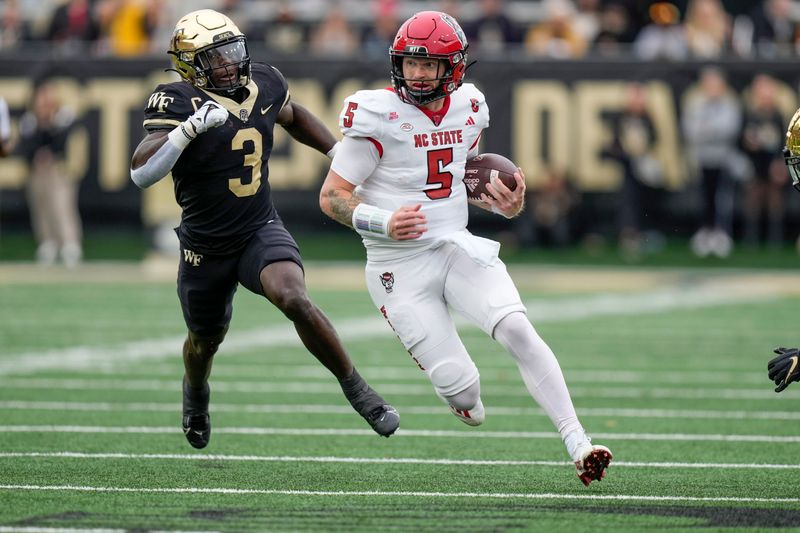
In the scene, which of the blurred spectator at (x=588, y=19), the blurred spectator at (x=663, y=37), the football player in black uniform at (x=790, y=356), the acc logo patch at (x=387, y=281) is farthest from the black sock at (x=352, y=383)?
the blurred spectator at (x=588, y=19)

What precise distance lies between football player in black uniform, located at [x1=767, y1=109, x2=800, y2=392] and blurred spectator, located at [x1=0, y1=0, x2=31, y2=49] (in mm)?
13409

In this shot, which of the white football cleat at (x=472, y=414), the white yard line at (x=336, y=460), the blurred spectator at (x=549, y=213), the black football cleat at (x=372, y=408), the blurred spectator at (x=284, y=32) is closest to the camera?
the black football cleat at (x=372, y=408)

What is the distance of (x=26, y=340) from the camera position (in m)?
10.5

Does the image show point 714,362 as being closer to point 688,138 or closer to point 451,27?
point 451,27

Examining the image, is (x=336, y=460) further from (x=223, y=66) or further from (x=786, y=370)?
(x=786, y=370)

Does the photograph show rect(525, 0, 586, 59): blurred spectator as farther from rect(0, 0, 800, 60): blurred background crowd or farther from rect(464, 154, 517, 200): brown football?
rect(464, 154, 517, 200): brown football

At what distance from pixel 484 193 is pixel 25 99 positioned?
11.2m

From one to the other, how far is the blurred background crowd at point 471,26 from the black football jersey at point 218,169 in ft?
31.7

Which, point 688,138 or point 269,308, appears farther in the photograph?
point 688,138

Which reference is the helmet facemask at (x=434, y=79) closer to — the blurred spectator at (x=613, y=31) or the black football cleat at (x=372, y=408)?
the black football cleat at (x=372, y=408)

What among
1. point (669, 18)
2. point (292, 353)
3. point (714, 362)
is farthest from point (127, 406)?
point (669, 18)

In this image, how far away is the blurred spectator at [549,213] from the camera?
1532 cm

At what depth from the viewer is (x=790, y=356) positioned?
5379 mm

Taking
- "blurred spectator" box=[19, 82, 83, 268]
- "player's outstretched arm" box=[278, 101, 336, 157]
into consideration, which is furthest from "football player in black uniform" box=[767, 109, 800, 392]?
"blurred spectator" box=[19, 82, 83, 268]
